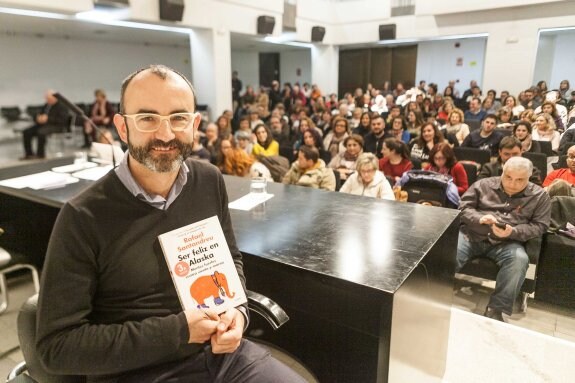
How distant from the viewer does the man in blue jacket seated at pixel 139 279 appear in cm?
93

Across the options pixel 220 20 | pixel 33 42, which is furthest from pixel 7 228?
pixel 33 42

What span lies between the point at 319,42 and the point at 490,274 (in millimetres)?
9576

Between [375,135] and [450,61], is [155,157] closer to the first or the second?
[375,135]

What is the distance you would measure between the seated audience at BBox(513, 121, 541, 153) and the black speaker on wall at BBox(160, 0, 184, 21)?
531 cm

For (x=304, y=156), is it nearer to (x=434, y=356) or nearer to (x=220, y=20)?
(x=434, y=356)

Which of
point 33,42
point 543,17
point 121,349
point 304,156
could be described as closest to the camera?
point 121,349

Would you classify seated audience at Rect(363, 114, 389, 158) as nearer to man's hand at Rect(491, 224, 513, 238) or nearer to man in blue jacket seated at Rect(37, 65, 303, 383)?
man's hand at Rect(491, 224, 513, 238)

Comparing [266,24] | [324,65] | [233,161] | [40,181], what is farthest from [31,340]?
[324,65]

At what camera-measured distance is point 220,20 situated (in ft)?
24.9

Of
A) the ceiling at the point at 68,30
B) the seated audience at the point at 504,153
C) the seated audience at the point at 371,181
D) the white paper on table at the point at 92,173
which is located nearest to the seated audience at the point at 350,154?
the seated audience at the point at 371,181

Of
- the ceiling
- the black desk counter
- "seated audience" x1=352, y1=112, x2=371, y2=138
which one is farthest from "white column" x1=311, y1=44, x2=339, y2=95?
the black desk counter

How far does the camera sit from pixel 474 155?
13.8ft

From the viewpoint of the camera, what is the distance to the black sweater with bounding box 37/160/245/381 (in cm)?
92

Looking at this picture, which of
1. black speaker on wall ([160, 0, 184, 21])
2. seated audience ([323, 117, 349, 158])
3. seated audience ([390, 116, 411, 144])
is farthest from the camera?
black speaker on wall ([160, 0, 184, 21])
